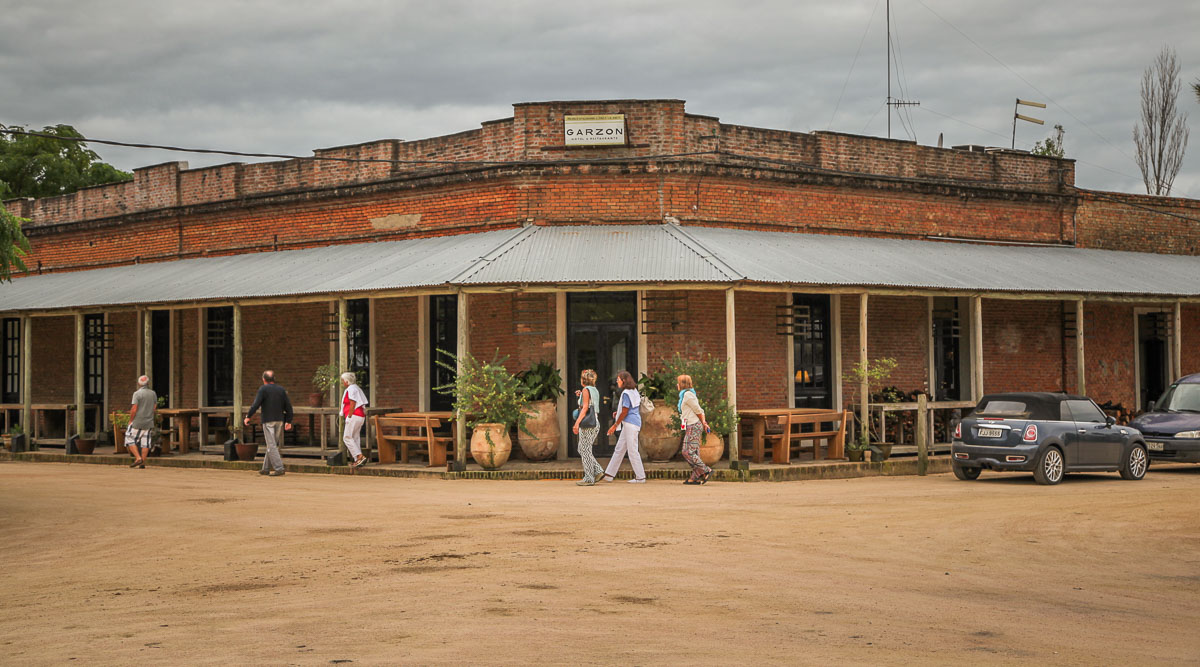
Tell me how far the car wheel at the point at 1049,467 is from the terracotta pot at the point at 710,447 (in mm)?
4356

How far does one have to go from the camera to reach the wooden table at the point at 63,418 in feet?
73.2

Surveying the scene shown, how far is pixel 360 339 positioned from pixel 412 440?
428 cm

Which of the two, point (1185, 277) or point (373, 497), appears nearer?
point (373, 497)

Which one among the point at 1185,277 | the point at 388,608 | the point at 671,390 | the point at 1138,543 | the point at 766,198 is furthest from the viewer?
the point at 1185,277

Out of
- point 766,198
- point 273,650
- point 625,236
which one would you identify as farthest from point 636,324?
point 273,650

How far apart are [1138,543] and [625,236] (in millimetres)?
10137

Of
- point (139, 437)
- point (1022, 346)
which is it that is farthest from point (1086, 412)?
point (139, 437)

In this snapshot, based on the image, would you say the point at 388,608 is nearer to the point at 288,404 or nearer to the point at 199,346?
the point at 288,404

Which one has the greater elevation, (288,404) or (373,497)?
(288,404)

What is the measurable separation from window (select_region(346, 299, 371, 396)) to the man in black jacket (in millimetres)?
3021

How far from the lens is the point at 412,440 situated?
17516 millimetres

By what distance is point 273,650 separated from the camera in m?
6.20

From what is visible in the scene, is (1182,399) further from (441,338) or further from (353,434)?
(353,434)

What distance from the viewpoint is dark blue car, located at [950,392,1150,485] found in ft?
50.2
